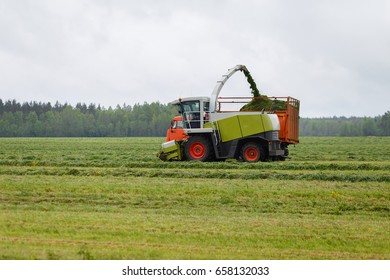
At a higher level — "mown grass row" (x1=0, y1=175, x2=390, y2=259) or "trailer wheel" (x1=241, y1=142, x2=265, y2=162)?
"trailer wheel" (x1=241, y1=142, x2=265, y2=162)

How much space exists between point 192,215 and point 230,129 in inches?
602

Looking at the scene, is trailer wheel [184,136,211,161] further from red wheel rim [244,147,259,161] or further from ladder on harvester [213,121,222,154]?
red wheel rim [244,147,259,161]

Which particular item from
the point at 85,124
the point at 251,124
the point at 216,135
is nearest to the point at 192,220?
the point at 251,124

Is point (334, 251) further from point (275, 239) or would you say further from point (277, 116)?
point (277, 116)

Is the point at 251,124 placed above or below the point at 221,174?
above

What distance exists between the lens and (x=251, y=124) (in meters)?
29.6

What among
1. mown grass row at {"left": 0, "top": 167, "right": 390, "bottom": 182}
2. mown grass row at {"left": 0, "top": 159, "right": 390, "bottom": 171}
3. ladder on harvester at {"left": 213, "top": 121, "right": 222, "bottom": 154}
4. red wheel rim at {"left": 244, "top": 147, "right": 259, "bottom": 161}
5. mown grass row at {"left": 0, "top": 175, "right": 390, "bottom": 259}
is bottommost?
mown grass row at {"left": 0, "top": 175, "right": 390, "bottom": 259}

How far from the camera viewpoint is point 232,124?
97.8ft

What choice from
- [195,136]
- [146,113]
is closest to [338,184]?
[195,136]

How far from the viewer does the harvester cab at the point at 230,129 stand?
29719 mm

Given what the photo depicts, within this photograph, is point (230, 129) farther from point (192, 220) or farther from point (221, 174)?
point (192, 220)

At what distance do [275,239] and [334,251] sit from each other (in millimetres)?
1234

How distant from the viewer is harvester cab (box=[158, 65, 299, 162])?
29.7 meters

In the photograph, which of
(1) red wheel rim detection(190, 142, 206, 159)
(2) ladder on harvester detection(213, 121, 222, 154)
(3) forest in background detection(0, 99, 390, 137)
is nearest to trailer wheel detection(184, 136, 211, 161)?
(1) red wheel rim detection(190, 142, 206, 159)
